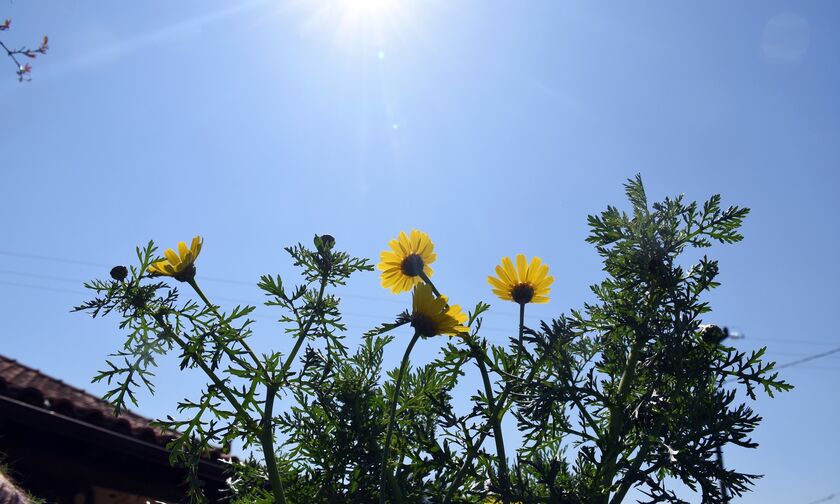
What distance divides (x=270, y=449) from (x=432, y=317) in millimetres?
486

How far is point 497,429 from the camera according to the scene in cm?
142

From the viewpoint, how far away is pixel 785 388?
54.6 inches

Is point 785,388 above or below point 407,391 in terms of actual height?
below

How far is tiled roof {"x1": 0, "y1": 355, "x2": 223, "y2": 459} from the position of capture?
133 inches

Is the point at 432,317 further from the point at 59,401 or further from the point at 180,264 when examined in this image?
the point at 59,401

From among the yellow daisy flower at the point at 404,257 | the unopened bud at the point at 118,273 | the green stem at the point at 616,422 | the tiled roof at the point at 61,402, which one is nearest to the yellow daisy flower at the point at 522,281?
the yellow daisy flower at the point at 404,257

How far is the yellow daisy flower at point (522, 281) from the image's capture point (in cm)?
176

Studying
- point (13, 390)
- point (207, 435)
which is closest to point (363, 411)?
point (207, 435)

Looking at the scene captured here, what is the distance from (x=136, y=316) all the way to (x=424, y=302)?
0.74 metres

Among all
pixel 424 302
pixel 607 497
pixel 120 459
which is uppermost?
pixel 120 459

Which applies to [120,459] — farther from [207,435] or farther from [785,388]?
[785,388]

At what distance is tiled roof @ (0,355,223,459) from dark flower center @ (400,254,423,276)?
2.25 meters

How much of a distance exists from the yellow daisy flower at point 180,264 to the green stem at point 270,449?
16.1 inches

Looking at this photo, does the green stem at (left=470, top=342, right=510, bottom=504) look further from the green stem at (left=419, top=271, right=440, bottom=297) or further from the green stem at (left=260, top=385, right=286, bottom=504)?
the green stem at (left=260, top=385, right=286, bottom=504)
